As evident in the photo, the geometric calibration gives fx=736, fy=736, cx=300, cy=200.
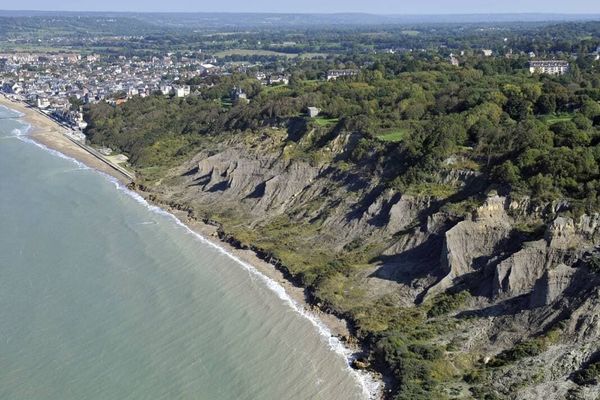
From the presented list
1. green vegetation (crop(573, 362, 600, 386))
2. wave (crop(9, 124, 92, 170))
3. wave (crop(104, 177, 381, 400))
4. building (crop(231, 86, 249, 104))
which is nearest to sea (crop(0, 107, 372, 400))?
wave (crop(104, 177, 381, 400))

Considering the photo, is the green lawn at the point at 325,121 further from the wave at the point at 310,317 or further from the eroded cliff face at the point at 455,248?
the wave at the point at 310,317

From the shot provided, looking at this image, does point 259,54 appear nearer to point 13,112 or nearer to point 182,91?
point 13,112

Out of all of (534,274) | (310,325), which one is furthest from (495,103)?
(310,325)

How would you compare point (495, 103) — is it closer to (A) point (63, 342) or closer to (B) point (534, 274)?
(B) point (534, 274)

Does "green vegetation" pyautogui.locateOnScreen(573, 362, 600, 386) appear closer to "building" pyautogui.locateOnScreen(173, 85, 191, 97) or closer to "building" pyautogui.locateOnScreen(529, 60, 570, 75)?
"building" pyautogui.locateOnScreen(529, 60, 570, 75)

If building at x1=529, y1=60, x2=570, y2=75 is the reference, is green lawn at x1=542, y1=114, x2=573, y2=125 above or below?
below

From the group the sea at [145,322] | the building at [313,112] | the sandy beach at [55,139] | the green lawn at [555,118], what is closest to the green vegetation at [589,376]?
the sea at [145,322]

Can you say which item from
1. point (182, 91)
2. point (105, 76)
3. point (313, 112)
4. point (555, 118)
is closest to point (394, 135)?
point (555, 118)
